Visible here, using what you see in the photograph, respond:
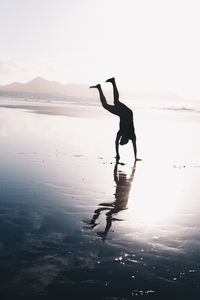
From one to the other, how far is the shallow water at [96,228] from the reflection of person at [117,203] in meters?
0.02

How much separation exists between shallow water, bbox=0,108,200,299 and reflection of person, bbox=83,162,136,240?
0.02 meters

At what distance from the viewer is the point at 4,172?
33.2 ft

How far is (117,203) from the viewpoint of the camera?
8.06 metres

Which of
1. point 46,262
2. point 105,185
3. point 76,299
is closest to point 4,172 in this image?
point 105,185

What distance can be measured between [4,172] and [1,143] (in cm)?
529

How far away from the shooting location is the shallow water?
177 inches

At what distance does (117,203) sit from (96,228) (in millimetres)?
1727

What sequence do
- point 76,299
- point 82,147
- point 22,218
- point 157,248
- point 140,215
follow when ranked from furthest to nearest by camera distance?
1. point 82,147
2. point 140,215
3. point 22,218
4. point 157,248
5. point 76,299

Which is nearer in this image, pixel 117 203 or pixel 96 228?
pixel 96 228

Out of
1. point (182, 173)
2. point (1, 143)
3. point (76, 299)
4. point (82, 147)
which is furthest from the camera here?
point (82, 147)

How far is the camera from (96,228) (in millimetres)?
6410

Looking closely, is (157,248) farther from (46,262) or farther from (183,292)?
(46,262)

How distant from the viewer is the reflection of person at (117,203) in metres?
6.62

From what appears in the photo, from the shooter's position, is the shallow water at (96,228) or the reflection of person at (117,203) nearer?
the shallow water at (96,228)
